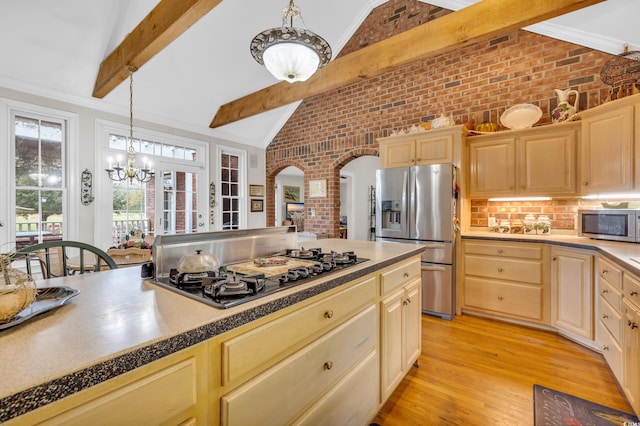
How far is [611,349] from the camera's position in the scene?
2000 millimetres

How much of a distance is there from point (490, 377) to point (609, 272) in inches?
44.0

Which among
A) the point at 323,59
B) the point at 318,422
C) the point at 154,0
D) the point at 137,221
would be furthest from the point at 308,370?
the point at 137,221

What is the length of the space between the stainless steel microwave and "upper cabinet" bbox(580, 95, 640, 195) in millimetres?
205

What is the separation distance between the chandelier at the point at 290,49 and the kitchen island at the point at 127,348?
1324 millimetres

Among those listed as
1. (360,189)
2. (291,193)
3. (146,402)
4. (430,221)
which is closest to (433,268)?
(430,221)

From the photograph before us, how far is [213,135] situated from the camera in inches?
204

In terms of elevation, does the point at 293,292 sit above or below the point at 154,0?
below

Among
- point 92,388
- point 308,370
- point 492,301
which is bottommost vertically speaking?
point 492,301

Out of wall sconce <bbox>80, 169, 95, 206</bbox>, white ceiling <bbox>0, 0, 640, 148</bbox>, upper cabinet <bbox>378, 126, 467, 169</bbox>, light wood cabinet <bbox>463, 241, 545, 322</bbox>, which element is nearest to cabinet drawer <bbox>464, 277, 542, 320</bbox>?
light wood cabinet <bbox>463, 241, 545, 322</bbox>

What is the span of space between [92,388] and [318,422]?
0.89 meters

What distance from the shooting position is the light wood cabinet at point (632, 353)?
158 centimetres

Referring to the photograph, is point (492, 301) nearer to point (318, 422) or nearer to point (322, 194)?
point (318, 422)

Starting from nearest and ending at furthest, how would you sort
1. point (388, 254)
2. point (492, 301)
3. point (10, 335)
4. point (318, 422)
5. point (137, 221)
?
1. point (10, 335)
2. point (318, 422)
3. point (388, 254)
4. point (492, 301)
5. point (137, 221)

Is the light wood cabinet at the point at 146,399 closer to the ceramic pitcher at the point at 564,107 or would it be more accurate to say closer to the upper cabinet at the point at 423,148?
the upper cabinet at the point at 423,148
